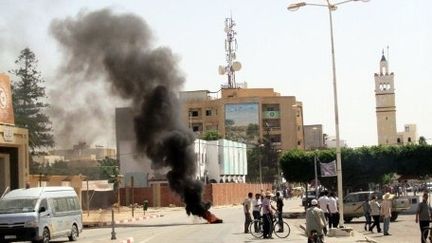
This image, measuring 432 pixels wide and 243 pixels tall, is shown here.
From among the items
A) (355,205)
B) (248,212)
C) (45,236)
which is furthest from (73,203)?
(355,205)

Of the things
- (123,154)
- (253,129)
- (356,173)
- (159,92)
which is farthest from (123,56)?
(253,129)

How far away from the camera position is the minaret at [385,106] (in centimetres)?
A: 10438

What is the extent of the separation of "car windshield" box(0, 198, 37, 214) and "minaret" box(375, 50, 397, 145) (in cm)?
8676

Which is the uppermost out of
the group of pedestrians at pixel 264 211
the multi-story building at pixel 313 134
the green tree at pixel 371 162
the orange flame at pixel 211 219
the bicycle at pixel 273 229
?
the multi-story building at pixel 313 134

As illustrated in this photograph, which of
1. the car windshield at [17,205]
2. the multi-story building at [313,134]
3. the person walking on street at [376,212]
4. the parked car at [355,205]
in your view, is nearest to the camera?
the car windshield at [17,205]

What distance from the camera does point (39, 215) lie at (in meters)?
21.7

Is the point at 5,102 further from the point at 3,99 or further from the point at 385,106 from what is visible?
the point at 385,106

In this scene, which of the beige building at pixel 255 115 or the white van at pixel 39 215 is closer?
the white van at pixel 39 215

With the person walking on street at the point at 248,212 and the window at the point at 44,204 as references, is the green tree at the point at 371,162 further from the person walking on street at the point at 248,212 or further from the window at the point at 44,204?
the window at the point at 44,204

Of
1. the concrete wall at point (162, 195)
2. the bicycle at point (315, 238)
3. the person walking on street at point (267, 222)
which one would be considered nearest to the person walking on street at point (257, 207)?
the person walking on street at point (267, 222)

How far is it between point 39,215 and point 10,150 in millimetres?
14513

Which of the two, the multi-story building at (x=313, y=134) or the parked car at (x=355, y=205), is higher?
the multi-story building at (x=313, y=134)

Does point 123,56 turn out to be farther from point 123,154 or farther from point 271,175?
point 271,175

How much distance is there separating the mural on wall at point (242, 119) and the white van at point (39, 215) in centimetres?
9052
